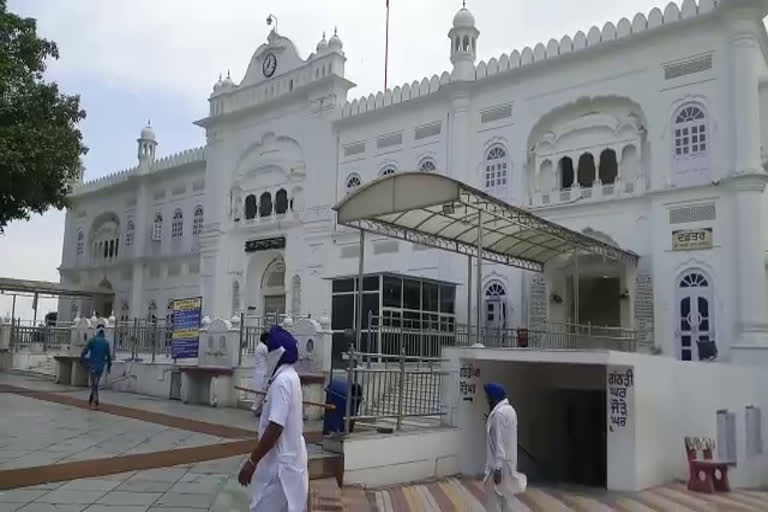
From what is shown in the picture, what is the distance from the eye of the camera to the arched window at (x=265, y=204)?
77.0 feet

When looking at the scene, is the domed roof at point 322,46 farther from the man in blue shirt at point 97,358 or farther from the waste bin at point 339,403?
the waste bin at point 339,403

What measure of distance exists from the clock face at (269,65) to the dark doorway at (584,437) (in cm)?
1567

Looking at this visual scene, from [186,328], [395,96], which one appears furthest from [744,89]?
[186,328]

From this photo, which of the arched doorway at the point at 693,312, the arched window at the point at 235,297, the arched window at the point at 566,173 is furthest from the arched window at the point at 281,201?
the arched doorway at the point at 693,312

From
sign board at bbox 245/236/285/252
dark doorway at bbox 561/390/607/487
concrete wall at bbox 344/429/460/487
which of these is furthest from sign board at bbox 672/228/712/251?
sign board at bbox 245/236/285/252

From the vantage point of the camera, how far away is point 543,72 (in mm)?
17453

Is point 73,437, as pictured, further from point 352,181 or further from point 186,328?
point 352,181

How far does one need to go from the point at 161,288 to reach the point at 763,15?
22.6 metres

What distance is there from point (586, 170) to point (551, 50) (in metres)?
3.18

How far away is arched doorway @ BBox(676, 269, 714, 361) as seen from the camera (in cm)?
1424

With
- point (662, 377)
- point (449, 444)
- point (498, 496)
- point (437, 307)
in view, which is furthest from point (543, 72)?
point (498, 496)

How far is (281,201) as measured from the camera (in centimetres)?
2316

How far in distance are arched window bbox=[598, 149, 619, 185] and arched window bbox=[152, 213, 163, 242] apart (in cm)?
1861

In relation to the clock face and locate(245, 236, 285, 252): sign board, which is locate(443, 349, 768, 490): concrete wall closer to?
locate(245, 236, 285, 252): sign board
